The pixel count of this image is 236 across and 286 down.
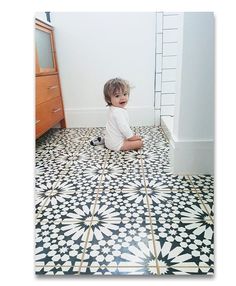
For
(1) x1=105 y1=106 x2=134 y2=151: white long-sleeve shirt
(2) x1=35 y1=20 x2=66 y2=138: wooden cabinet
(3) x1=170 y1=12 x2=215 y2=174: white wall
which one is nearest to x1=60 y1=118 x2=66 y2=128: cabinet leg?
(2) x1=35 y1=20 x2=66 y2=138: wooden cabinet

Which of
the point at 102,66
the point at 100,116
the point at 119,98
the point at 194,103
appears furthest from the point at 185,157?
the point at 102,66

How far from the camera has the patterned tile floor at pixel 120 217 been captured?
0.49 metres

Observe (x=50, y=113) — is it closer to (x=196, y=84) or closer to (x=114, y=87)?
(x=114, y=87)

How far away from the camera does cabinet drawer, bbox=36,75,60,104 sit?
0.95m

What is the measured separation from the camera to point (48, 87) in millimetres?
1103

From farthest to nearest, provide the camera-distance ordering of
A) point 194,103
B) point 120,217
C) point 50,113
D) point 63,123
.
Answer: point 63,123
point 50,113
point 194,103
point 120,217

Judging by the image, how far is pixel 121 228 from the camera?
60cm

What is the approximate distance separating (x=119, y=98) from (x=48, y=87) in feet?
1.09

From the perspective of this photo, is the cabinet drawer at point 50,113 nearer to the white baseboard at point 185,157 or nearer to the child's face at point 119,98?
the child's face at point 119,98

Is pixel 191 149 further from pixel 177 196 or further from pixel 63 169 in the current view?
pixel 63 169

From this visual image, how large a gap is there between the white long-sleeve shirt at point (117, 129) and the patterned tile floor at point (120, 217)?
0.14 meters
